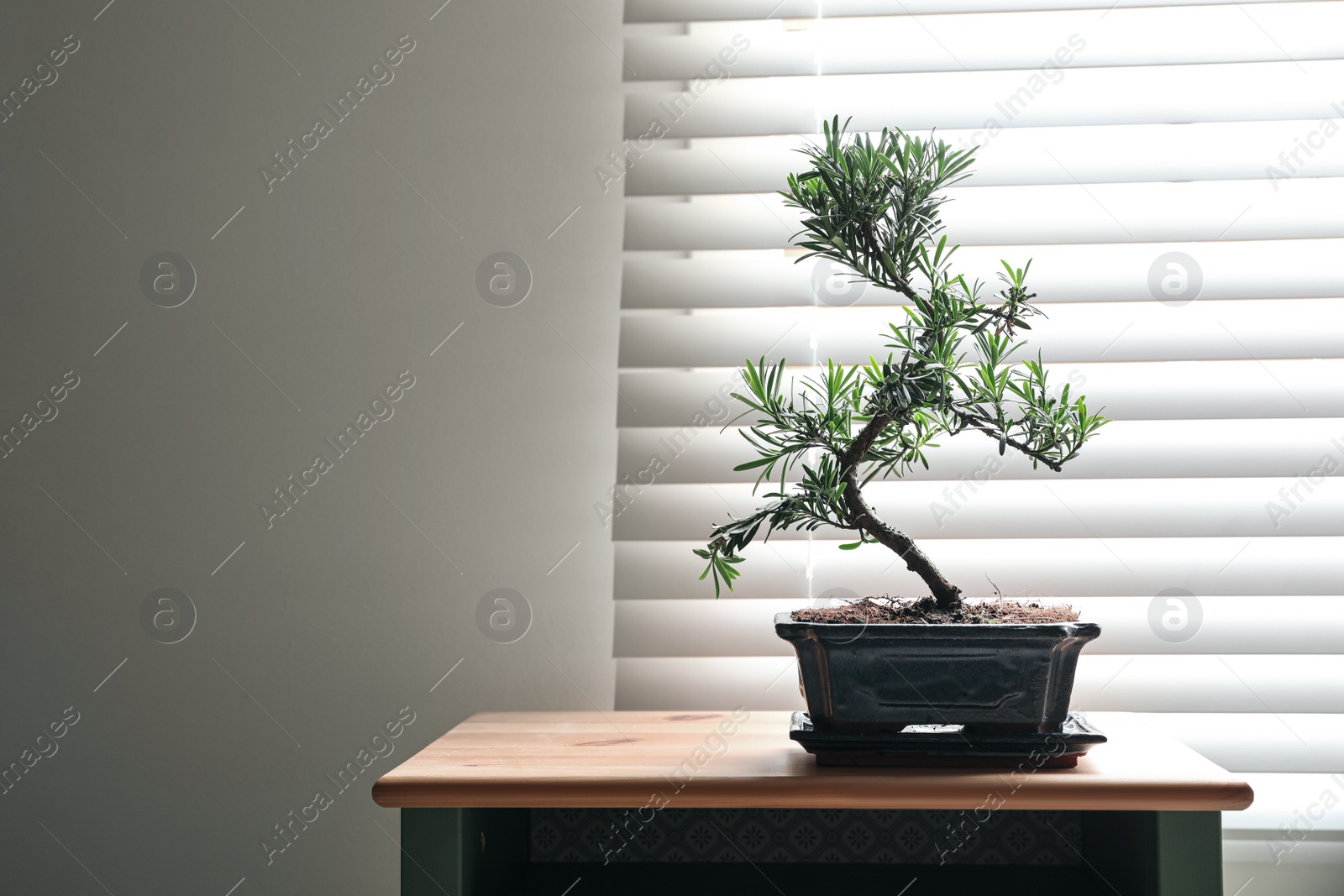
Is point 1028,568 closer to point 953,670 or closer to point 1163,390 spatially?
point 1163,390

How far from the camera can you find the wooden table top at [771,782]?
2.78ft

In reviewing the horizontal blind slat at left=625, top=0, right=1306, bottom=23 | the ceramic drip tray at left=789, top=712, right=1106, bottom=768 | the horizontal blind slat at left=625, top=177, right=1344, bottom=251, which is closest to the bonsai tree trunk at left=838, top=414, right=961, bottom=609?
the ceramic drip tray at left=789, top=712, right=1106, bottom=768

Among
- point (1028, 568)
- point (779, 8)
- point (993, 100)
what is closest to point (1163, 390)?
point (1028, 568)

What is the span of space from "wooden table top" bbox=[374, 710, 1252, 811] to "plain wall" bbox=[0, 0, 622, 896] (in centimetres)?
37

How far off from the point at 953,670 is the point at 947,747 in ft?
0.27

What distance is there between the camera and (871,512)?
0.92 m

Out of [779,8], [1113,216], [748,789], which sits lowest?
[748,789]

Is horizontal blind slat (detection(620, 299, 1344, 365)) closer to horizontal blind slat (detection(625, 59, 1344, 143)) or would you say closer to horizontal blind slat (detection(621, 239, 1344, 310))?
horizontal blind slat (detection(621, 239, 1344, 310))

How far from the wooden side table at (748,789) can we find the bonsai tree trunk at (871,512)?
0.19m

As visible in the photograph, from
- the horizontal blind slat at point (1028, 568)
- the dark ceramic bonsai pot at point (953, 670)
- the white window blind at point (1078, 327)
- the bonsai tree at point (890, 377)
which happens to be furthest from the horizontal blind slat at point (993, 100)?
the dark ceramic bonsai pot at point (953, 670)

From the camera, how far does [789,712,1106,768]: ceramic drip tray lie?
0.89 meters

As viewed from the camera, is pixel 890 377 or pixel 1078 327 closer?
pixel 890 377

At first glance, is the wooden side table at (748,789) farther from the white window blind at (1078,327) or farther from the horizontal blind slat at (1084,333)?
the horizontal blind slat at (1084,333)

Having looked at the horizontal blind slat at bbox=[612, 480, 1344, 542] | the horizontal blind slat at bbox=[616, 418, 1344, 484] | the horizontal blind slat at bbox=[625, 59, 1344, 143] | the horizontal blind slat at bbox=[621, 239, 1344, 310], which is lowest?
the horizontal blind slat at bbox=[612, 480, 1344, 542]
